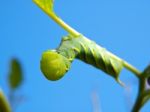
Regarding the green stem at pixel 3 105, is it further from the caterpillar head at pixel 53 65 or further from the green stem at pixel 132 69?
the green stem at pixel 132 69

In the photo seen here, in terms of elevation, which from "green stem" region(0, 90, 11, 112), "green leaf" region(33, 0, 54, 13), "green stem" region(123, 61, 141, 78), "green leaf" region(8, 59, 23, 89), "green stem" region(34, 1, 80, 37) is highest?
"green leaf" region(8, 59, 23, 89)

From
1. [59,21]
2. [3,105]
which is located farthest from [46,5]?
[3,105]

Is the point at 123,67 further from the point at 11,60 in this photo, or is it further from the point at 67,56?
the point at 11,60

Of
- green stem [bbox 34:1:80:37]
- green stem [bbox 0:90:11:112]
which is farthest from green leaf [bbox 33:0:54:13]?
green stem [bbox 0:90:11:112]

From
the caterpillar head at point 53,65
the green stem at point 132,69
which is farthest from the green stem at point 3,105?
the green stem at point 132,69

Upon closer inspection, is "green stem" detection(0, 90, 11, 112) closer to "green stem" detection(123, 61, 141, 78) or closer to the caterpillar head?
the caterpillar head

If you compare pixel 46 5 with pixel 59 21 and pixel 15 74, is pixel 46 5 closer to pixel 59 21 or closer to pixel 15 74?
pixel 59 21

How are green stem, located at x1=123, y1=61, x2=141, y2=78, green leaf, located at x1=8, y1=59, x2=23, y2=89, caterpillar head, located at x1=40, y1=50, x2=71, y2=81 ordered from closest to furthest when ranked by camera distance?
caterpillar head, located at x1=40, y1=50, x2=71, y2=81 → green stem, located at x1=123, y1=61, x2=141, y2=78 → green leaf, located at x1=8, y1=59, x2=23, y2=89
